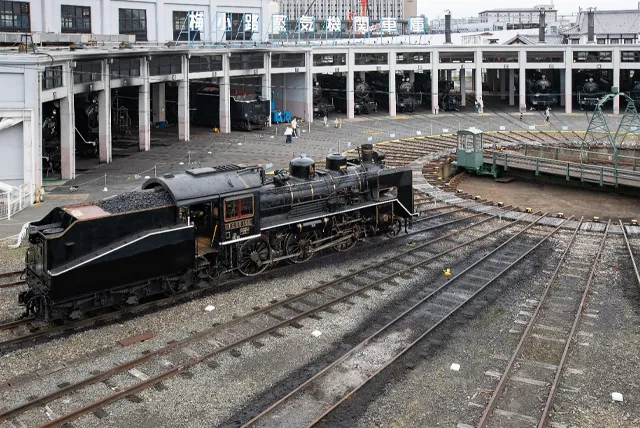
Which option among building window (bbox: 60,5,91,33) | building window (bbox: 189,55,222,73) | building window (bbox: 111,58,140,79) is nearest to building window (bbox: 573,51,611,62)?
building window (bbox: 189,55,222,73)

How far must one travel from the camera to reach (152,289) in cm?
1841

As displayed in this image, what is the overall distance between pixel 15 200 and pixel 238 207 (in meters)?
15.0

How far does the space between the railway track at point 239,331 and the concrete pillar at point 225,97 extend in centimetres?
3299

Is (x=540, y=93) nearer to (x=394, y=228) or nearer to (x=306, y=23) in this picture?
(x=306, y=23)

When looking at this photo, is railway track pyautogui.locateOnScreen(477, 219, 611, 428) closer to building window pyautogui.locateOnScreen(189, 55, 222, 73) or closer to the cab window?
the cab window

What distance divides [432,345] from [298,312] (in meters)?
3.87

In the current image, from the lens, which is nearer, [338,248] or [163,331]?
[163,331]

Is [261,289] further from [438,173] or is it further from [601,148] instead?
[601,148]

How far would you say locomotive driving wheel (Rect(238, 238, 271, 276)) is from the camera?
2072 cm

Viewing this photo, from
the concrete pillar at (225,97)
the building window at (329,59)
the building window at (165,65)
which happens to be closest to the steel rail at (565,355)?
the building window at (165,65)

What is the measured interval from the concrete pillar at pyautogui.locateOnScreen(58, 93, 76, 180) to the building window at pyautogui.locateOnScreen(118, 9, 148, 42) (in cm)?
1819

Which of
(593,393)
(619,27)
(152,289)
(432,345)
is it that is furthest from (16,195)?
(619,27)

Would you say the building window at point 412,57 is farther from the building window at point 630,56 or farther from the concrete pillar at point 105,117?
the concrete pillar at point 105,117

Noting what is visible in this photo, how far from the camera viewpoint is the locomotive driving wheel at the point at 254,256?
68.0 feet
